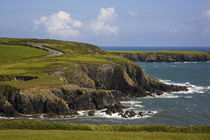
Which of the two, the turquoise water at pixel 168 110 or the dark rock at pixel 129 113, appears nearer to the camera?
the turquoise water at pixel 168 110

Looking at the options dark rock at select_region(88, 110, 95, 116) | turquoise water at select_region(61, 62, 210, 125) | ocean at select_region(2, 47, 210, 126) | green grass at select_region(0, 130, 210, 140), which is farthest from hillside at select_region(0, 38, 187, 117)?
green grass at select_region(0, 130, 210, 140)

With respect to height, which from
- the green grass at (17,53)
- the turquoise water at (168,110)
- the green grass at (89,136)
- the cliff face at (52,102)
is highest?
the green grass at (17,53)

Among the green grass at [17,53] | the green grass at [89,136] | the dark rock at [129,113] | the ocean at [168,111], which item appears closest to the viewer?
the green grass at [89,136]

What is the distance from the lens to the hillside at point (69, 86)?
5550cm

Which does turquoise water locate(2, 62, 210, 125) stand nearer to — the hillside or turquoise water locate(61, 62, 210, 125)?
turquoise water locate(61, 62, 210, 125)

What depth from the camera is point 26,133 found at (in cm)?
3225

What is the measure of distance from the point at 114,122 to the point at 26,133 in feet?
75.1

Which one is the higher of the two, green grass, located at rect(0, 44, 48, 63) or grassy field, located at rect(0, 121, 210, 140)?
green grass, located at rect(0, 44, 48, 63)

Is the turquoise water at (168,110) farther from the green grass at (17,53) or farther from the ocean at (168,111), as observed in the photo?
the green grass at (17,53)

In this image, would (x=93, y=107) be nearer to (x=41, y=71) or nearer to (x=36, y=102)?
(x=36, y=102)

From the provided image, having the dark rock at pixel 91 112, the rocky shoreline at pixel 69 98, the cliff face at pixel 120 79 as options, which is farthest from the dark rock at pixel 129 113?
A: the cliff face at pixel 120 79

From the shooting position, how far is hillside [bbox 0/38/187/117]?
55.5 m

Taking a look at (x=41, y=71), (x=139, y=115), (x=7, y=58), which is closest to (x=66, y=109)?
(x=139, y=115)

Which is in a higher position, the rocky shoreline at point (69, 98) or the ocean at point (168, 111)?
the rocky shoreline at point (69, 98)
